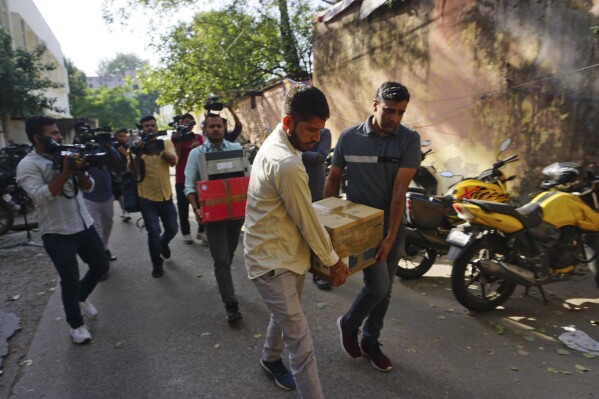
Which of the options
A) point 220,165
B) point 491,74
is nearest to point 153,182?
point 220,165

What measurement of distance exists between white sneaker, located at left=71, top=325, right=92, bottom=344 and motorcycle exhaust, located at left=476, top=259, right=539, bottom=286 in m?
3.48

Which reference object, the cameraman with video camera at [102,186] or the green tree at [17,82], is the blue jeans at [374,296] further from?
the green tree at [17,82]

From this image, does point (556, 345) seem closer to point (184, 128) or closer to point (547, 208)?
point (547, 208)

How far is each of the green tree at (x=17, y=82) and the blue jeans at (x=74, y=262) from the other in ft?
29.3

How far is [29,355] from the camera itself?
10.8 feet

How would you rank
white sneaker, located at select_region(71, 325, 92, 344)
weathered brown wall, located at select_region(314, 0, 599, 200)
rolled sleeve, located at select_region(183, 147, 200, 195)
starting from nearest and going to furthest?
white sneaker, located at select_region(71, 325, 92, 344) < rolled sleeve, located at select_region(183, 147, 200, 195) < weathered brown wall, located at select_region(314, 0, 599, 200)

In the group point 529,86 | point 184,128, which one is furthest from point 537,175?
point 184,128

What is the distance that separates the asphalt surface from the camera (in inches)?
107

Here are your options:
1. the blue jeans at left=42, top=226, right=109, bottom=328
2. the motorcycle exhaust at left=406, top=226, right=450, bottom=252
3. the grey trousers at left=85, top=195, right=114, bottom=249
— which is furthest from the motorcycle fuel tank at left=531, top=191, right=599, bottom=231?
the grey trousers at left=85, top=195, right=114, bottom=249

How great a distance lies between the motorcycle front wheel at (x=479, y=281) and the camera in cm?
357

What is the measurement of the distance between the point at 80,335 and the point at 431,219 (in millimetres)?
3506

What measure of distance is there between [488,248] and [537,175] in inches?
99.8

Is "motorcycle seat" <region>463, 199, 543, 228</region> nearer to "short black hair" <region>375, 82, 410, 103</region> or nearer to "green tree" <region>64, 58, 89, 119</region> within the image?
"short black hair" <region>375, 82, 410, 103</region>

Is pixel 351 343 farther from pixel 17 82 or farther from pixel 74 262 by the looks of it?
pixel 17 82
